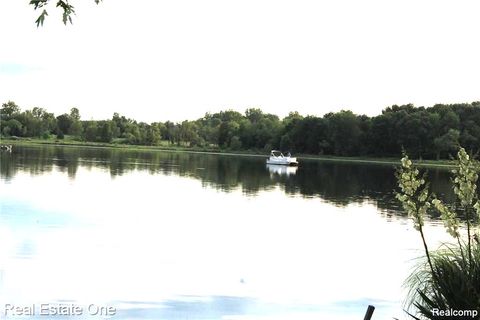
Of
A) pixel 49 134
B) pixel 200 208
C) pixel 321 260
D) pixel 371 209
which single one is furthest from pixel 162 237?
pixel 49 134

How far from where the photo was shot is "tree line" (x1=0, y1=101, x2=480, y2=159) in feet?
406

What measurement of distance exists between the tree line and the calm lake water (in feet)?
251

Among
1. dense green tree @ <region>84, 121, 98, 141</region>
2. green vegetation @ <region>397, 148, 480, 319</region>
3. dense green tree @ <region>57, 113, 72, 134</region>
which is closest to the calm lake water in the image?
green vegetation @ <region>397, 148, 480, 319</region>

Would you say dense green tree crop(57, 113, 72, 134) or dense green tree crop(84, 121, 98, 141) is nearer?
dense green tree crop(84, 121, 98, 141)

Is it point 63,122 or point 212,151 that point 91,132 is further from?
point 212,151

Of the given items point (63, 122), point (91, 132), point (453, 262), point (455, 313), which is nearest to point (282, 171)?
point (453, 262)

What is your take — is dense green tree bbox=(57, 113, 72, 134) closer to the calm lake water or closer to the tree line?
the tree line

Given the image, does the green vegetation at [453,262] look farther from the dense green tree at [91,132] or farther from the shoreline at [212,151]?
the dense green tree at [91,132]

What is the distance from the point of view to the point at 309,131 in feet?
462

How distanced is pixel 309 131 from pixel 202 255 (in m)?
125

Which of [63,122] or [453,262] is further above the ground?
[63,122]

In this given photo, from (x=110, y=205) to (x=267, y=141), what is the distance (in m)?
126

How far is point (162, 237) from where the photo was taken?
67.5 ft

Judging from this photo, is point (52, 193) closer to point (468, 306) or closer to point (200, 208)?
point (200, 208)
